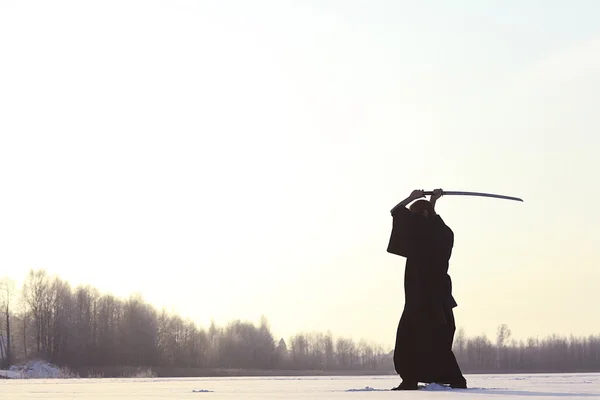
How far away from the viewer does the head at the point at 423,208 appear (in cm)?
→ 1416

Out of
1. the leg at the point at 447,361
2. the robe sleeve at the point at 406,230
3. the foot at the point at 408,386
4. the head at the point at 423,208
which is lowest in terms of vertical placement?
the foot at the point at 408,386

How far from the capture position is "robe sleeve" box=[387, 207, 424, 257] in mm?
14008

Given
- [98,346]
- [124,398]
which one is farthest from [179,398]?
[98,346]

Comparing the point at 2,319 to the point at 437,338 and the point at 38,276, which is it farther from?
the point at 437,338

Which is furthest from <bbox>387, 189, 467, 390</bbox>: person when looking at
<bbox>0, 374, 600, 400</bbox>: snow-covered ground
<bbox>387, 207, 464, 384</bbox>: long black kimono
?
<bbox>0, 374, 600, 400</bbox>: snow-covered ground

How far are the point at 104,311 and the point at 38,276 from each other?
659 centimetres

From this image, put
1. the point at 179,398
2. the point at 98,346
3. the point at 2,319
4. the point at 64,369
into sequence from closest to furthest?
the point at 179,398 < the point at 64,369 < the point at 98,346 < the point at 2,319

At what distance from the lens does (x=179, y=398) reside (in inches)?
428

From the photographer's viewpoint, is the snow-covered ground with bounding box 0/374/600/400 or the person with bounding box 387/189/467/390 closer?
the snow-covered ground with bounding box 0/374/600/400

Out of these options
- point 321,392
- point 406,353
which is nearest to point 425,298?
point 406,353

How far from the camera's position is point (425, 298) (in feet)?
46.4

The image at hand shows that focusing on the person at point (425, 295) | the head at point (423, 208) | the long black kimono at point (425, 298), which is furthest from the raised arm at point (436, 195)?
the long black kimono at point (425, 298)

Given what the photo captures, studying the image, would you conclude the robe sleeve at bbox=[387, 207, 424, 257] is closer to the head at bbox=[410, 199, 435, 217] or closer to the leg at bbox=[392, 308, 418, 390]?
the head at bbox=[410, 199, 435, 217]

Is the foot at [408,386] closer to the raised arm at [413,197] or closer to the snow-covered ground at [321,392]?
the snow-covered ground at [321,392]
